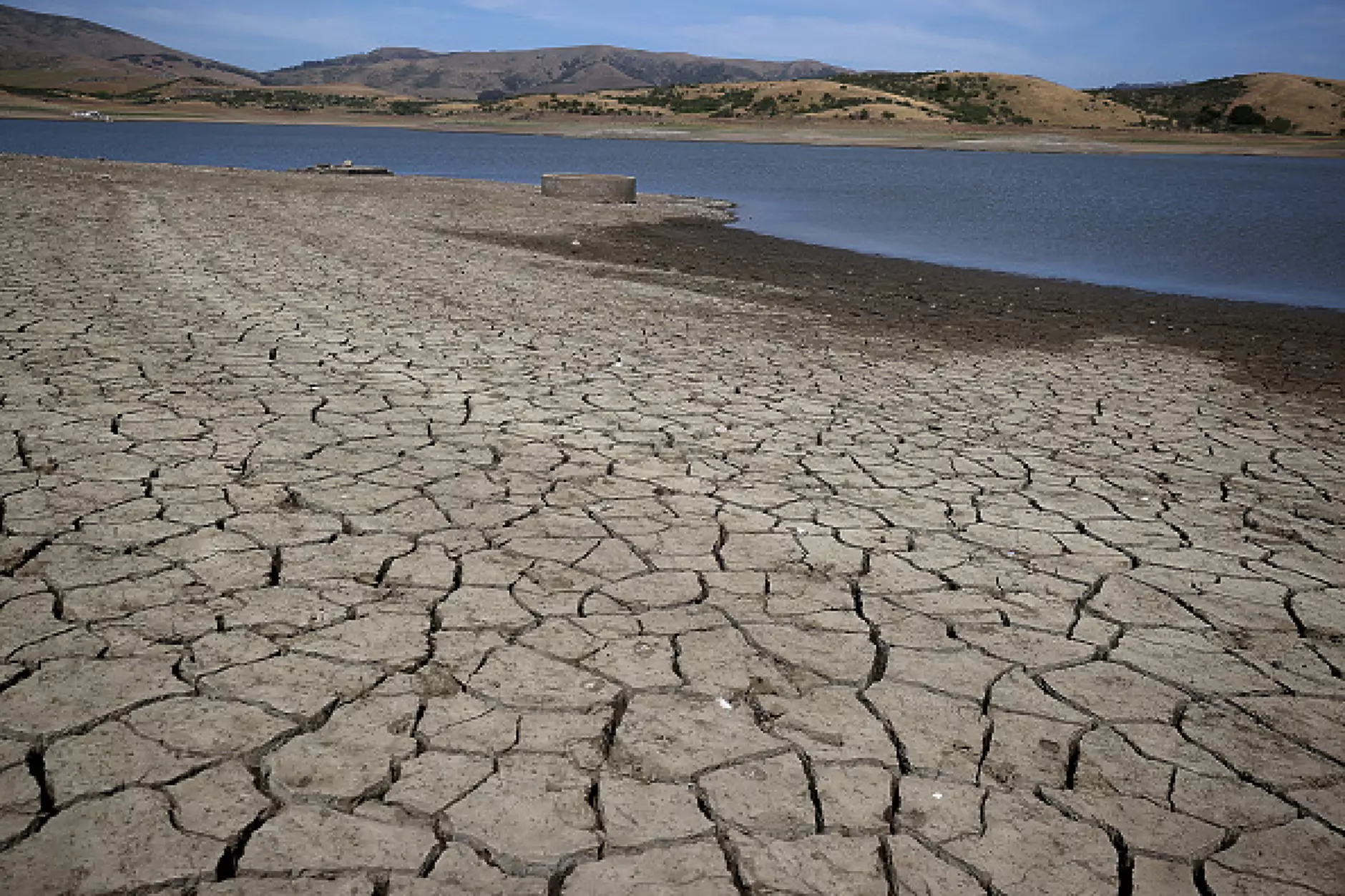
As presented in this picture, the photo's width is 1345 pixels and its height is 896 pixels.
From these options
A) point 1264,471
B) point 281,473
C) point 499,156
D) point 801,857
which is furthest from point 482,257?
point 499,156

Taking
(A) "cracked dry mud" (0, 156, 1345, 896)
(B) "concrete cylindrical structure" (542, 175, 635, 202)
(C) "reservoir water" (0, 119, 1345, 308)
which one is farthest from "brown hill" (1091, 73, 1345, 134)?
(A) "cracked dry mud" (0, 156, 1345, 896)

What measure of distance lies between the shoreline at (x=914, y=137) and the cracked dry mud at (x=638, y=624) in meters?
48.5

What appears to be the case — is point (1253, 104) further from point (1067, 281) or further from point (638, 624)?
point (638, 624)

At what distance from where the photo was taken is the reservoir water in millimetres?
13594

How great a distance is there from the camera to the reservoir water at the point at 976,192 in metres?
13.6

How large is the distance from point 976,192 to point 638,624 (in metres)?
24.8

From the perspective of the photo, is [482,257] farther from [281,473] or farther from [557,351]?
[281,473]

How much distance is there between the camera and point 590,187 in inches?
671

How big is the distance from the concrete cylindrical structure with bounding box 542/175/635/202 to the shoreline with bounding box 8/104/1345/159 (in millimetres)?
36006

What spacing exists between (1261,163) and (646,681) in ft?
173

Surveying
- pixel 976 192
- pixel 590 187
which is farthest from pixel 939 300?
pixel 976 192

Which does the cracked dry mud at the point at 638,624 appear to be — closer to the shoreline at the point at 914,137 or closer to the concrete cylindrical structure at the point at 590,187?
the concrete cylindrical structure at the point at 590,187

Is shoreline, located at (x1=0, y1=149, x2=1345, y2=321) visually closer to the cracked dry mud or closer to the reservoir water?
the reservoir water

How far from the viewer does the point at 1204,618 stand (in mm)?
2977
